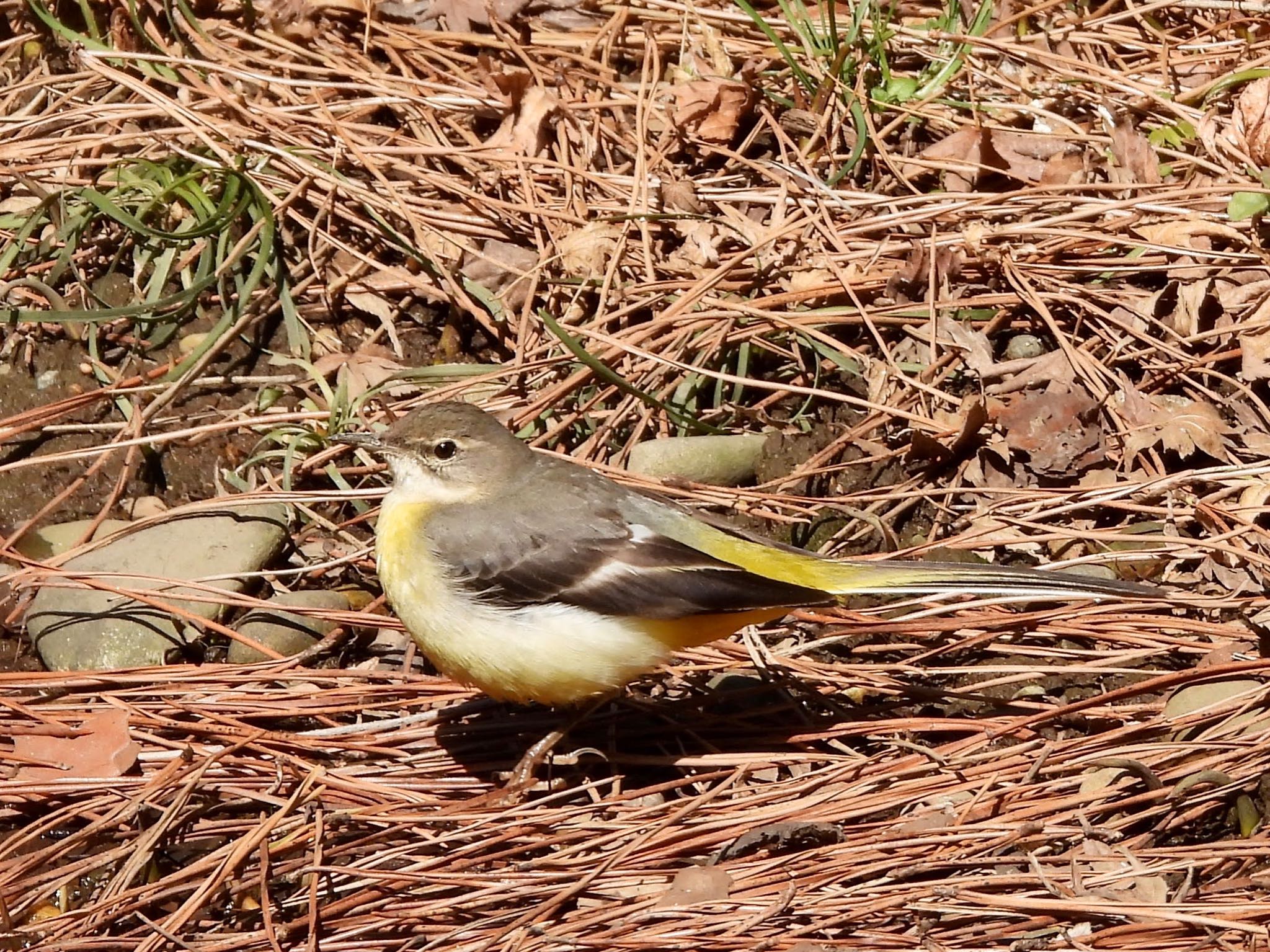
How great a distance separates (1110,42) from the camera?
7449 millimetres

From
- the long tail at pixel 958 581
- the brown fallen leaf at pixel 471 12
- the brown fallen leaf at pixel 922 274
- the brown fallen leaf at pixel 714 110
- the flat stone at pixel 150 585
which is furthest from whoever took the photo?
the brown fallen leaf at pixel 471 12

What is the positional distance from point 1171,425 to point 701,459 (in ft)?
6.50

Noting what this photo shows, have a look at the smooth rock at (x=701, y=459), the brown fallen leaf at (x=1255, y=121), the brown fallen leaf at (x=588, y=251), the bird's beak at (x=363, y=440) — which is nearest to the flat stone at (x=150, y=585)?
the bird's beak at (x=363, y=440)

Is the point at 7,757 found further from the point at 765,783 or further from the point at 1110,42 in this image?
the point at 1110,42

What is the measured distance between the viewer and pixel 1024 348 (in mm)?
6191

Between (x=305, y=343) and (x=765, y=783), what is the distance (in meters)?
3.25

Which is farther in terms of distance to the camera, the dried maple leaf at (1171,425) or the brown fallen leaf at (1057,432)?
the brown fallen leaf at (1057,432)

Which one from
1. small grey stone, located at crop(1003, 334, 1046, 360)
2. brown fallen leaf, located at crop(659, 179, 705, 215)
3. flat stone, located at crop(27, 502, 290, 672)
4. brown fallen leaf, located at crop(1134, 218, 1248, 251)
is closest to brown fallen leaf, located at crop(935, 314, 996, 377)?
small grey stone, located at crop(1003, 334, 1046, 360)

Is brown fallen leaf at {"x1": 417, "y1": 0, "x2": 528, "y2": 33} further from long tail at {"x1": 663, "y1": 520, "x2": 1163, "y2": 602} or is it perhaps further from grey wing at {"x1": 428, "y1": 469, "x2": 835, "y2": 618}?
long tail at {"x1": 663, "y1": 520, "x2": 1163, "y2": 602}

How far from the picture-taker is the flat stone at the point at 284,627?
528 cm

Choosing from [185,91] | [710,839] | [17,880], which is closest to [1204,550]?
[710,839]

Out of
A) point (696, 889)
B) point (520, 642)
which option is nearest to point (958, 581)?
point (696, 889)

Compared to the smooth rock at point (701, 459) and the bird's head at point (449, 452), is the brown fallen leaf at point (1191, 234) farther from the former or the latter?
the bird's head at point (449, 452)

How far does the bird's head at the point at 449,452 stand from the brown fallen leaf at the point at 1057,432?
7.19 ft
